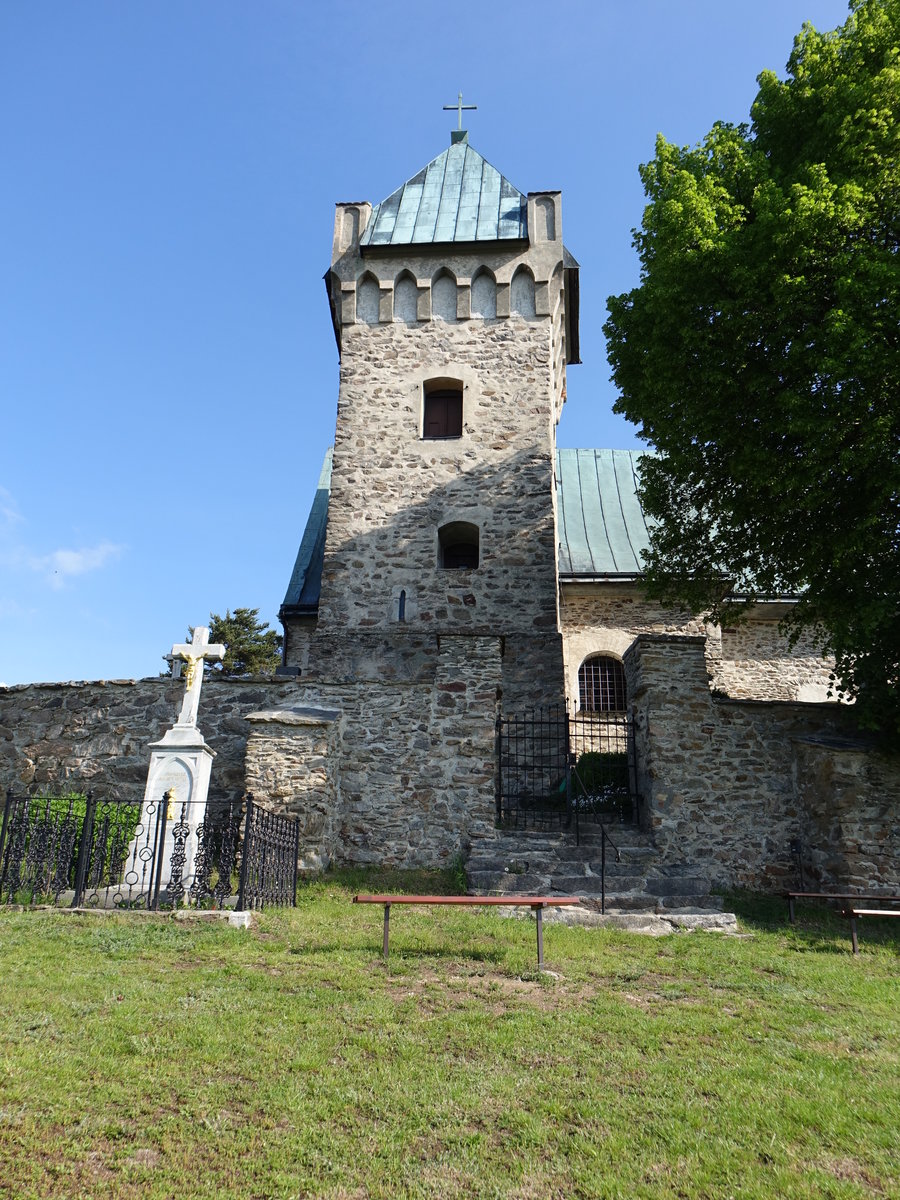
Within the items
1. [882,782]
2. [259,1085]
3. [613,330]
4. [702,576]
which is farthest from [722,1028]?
[613,330]

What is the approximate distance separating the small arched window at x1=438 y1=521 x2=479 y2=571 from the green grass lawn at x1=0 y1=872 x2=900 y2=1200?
10130mm

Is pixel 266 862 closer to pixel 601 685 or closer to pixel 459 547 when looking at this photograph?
pixel 459 547

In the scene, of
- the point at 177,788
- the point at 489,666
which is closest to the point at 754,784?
the point at 489,666

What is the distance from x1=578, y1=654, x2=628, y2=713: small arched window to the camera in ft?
57.6

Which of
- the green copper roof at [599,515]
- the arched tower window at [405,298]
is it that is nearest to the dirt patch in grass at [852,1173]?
the green copper roof at [599,515]

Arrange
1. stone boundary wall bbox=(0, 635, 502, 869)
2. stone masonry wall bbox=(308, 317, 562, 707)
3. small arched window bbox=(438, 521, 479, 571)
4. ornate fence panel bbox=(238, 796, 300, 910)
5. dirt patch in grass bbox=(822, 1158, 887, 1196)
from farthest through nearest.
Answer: small arched window bbox=(438, 521, 479, 571) → stone masonry wall bbox=(308, 317, 562, 707) → stone boundary wall bbox=(0, 635, 502, 869) → ornate fence panel bbox=(238, 796, 300, 910) → dirt patch in grass bbox=(822, 1158, 887, 1196)

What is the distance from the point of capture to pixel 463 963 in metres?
7.05

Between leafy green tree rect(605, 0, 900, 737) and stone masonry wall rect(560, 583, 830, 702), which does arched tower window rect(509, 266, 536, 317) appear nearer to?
leafy green tree rect(605, 0, 900, 737)

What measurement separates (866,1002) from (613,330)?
1014cm

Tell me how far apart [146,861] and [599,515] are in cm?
1373

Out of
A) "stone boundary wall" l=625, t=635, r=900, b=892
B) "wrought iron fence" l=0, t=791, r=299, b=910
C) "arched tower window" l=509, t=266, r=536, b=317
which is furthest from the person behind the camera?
"arched tower window" l=509, t=266, r=536, b=317

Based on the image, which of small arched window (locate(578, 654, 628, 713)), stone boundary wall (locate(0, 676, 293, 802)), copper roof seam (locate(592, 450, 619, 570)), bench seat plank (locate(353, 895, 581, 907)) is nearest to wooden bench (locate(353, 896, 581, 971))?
bench seat plank (locate(353, 895, 581, 907))

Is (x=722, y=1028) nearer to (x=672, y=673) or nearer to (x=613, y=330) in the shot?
(x=672, y=673)

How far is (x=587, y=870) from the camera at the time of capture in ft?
34.2
